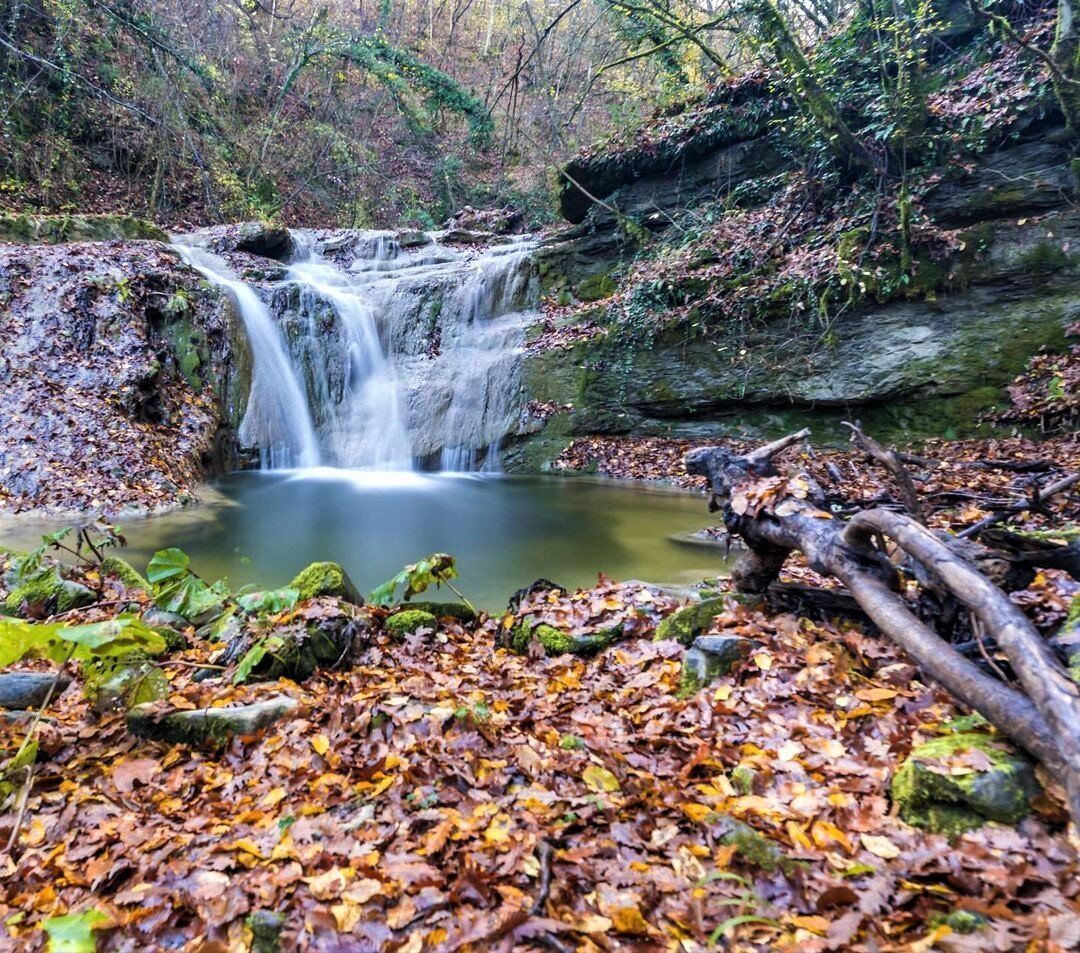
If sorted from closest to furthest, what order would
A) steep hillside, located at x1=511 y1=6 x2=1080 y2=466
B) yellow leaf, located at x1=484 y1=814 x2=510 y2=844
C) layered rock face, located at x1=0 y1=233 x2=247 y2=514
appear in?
1. yellow leaf, located at x1=484 y1=814 x2=510 y2=844
2. layered rock face, located at x1=0 y1=233 x2=247 y2=514
3. steep hillside, located at x1=511 y1=6 x2=1080 y2=466

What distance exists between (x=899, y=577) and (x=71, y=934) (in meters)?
3.05

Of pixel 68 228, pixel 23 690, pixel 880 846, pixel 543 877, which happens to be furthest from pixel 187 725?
pixel 68 228

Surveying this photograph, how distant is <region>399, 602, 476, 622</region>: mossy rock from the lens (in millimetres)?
4109

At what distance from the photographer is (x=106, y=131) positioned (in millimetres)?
15148

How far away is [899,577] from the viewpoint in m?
2.59

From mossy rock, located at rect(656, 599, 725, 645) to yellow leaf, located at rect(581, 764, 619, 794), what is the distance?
123cm

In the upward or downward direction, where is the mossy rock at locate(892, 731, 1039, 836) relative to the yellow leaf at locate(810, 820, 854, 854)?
upward

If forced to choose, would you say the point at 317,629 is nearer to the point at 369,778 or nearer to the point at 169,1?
the point at 369,778

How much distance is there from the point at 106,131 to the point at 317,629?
18.3 m

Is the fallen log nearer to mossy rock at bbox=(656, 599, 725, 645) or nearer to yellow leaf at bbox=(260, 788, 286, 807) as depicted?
mossy rock at bbox=(656, 599, 725, 645)

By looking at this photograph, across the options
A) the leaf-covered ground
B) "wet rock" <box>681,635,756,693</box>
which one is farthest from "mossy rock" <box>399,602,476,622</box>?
"wet rock" <box>681,635,756,693</box>

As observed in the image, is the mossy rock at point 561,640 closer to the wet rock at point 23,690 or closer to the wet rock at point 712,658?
the wet rock at point 712,658

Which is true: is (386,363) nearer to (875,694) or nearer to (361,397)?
(361,397)

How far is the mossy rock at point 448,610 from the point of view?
4109 millimetres
